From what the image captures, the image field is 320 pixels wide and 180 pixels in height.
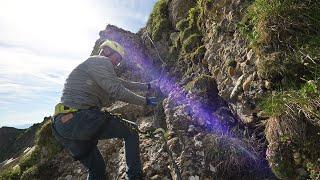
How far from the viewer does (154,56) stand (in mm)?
14312

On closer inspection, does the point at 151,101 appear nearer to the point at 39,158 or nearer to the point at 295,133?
the point at 295,133

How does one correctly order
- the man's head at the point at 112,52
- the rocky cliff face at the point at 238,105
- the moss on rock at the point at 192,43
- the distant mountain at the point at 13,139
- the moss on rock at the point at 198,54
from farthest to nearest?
the distant mountain at the point at 13,139 < the moss on rock at the point at 192,43 < the moss on rock at the point at 198,54 < the man's head at the point at 112,52 < the rocky cliff face at the point at 238,105

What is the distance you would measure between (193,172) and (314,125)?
2631 mm

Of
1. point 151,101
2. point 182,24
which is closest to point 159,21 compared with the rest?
point 182,24

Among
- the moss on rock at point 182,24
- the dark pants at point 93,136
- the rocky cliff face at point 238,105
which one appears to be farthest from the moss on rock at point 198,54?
the dark pants at point 93,136

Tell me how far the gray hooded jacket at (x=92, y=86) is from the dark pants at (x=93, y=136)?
0.30 meters

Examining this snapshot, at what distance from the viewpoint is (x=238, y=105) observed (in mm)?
8031

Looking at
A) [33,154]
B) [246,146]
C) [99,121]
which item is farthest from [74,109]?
[33,154]

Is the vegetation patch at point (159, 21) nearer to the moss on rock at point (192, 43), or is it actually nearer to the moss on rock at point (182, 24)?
the moss on rock at point (182, 24)

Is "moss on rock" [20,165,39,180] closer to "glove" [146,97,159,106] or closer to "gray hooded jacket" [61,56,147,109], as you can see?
"gray hooded jacket" [61,56,147,109]

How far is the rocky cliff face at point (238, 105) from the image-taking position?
6441mm

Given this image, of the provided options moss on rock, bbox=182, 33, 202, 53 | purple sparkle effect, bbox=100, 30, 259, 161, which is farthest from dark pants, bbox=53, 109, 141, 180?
moss on rock, bbox=182, 33, 202, 53

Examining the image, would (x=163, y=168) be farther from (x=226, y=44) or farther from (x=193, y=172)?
(x=226, y=44)

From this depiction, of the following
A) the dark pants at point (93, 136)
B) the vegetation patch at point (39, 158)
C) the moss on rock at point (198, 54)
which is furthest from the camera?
the vegetation patch at point (39, 158)
